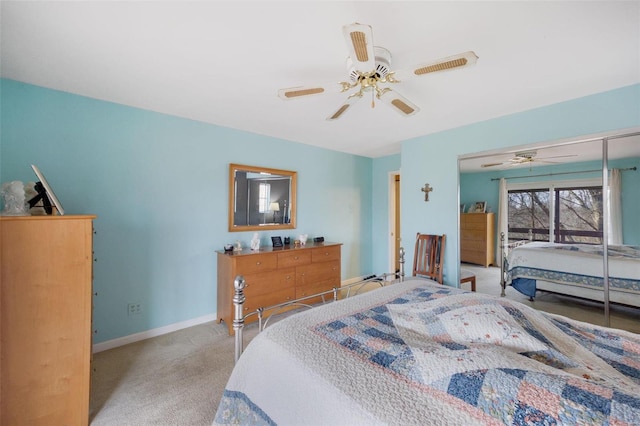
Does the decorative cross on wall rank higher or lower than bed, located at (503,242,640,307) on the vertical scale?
higher

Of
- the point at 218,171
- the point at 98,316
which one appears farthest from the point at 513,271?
the point at 98,316

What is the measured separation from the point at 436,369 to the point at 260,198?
3.03 metres

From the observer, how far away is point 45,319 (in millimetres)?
1582

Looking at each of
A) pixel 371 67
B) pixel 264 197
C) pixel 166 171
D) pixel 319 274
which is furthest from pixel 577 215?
pixel 166 171

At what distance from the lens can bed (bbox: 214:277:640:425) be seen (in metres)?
0.82

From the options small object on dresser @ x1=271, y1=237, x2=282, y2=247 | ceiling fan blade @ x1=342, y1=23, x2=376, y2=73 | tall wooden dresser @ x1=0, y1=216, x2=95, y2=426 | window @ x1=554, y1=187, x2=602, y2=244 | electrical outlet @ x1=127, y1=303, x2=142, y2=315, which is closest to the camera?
ceiling fan blade @ x1=342, y1=23, x2=376, y2=73

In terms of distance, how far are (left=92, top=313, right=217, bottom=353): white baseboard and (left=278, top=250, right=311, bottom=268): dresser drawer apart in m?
1.08

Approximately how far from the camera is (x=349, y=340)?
4.31 ft

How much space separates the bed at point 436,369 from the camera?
82 cm

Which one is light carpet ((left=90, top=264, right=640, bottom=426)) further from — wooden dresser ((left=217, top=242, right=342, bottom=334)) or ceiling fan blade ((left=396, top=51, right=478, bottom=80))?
ceiling fan blade ((left=396, top=51, right=478, bottom=80))

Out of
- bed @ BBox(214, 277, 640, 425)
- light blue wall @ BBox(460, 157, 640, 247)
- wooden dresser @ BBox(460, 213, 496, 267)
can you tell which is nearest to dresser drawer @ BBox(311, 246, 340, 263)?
wooden dresser @ BBox(460, 213, 496, 267)

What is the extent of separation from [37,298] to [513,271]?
4.15m

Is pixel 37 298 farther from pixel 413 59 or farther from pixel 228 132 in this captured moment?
pixel 413 59

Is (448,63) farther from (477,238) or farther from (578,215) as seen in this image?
(477,238)
